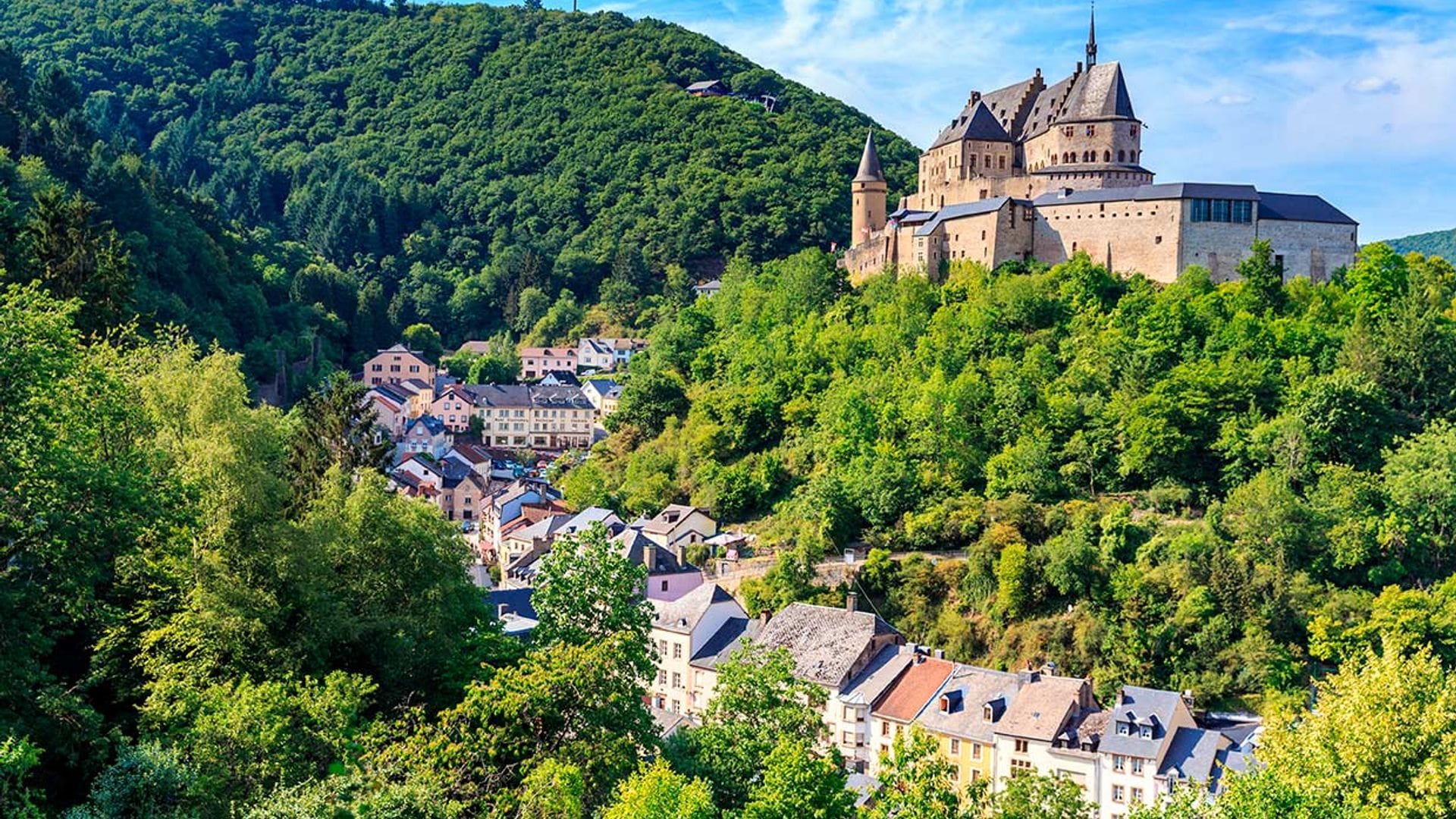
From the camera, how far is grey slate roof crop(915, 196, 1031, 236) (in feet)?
227

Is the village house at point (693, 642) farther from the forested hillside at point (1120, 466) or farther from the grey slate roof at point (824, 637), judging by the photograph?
the forested hillside at point (1120, 466)

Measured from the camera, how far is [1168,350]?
60.8m

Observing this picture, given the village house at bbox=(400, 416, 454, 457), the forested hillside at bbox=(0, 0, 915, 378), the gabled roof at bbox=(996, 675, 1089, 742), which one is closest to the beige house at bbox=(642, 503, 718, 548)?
the gabled roof at bbox=(996, 675, 1089, 742)

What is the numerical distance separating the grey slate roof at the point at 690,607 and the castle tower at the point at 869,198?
32801mm

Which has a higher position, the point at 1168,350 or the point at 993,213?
the point at 993,213

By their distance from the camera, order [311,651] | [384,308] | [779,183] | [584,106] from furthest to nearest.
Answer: [584,106]
[779,183]
[384,308]
[311,651]

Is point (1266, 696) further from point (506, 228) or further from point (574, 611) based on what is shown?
point (506, 228)

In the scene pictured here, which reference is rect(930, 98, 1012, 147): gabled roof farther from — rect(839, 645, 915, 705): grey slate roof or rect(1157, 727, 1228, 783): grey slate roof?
rect(1157, 727, 1228, 783): grey slate roof

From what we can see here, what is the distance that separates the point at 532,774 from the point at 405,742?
6.95ft

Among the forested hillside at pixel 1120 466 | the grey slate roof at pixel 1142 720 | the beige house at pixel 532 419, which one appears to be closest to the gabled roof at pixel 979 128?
the forested hillside at pixel 1120 466

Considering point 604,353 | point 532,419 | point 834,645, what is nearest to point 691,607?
point 834,645

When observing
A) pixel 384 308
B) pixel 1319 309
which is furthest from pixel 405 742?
pixel 384 308

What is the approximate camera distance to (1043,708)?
42.7m

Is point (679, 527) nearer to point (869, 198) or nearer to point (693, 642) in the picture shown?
point (693, 642)
